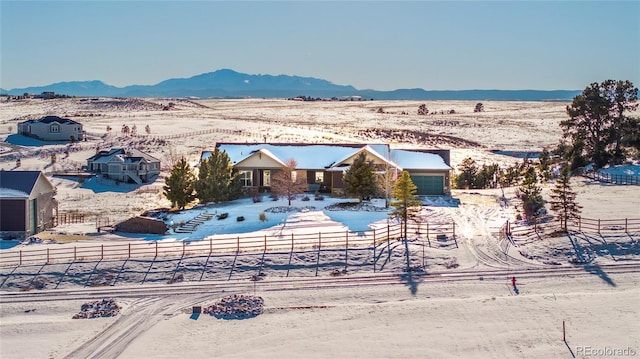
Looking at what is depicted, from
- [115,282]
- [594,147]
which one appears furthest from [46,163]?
[594,147]

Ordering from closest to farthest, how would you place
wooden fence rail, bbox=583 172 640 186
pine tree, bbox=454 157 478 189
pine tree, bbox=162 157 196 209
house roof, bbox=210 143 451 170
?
1. pine tree, bbox=162 157 196 209
2. wooden fence rail, bbox=583 172 640 186
3. house roof, bbox=210 143 451 170
4. pine tree, bbox=454 157 478 189

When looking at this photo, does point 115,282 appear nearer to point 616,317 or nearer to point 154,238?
point 154,238

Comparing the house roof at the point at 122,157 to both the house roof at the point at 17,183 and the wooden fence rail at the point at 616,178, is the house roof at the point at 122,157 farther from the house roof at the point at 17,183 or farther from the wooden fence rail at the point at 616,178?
the wooden fence rail at the point at 616,178

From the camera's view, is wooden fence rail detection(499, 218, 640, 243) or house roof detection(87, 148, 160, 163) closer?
wooden fence rail detection(499, 218, 640, 243)

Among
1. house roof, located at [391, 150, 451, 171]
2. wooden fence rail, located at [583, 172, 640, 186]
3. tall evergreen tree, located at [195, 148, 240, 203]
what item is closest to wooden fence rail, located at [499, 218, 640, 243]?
house roof, located at [391, 150, 451, 171]

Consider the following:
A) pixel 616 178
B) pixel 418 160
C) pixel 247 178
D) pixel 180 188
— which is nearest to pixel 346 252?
pixel 180 188

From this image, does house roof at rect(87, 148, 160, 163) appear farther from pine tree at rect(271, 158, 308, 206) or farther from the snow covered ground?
pine tree at rect(271, 158, 308, 206)

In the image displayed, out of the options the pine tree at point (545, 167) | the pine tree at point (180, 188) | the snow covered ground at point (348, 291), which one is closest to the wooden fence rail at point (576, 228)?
the snow covered ground at point (348, 291)
